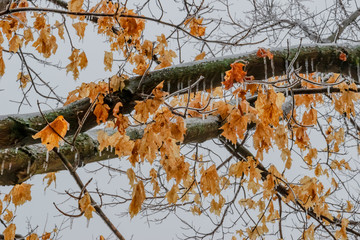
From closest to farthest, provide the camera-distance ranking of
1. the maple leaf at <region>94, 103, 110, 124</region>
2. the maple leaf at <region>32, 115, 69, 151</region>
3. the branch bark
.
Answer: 1. the maple leaf at <region>32, 115, 69, 151</region>
2. the branch bark
3. the maple leaf at <region>94, 103, 110, 124</region>

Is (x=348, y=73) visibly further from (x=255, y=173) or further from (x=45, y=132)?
(x=45, y=132)

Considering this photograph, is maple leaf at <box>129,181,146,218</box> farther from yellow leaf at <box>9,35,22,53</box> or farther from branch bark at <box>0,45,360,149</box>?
yellow leaf at <box>9,35,22,53</box>

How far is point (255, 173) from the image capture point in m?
2.48

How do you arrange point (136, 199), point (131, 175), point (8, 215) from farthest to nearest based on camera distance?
point (8, 215), point (131, 175), point (136, 199)

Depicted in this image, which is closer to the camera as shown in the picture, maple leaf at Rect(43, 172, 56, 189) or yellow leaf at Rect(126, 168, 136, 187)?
yellow leaf at Rect(126, 168, 136, 187)

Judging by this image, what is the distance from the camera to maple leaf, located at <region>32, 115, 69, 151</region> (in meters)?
1.29

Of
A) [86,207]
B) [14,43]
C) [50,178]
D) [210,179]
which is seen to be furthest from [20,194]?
[210,179]

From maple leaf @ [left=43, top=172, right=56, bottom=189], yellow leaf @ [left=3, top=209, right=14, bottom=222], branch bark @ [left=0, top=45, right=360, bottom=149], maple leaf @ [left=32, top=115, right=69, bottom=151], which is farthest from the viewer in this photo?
yellow leaf @ [left=3, top=209, right=14, bottom=222]

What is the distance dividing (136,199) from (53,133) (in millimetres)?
602

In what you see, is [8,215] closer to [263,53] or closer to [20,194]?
[20,194]

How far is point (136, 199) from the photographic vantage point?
170 cm

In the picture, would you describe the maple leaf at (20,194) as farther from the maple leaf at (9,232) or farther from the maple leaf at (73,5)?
the maple leaf at (73,5)

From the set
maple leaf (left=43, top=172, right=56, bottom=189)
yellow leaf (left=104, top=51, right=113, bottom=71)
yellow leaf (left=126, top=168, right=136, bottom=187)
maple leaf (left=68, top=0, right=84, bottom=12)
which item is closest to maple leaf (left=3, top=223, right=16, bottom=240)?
maple leaf (left=43, top=172, right=56, bottom=189)

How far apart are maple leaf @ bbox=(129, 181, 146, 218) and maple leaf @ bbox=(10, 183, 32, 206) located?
0.85 meters
